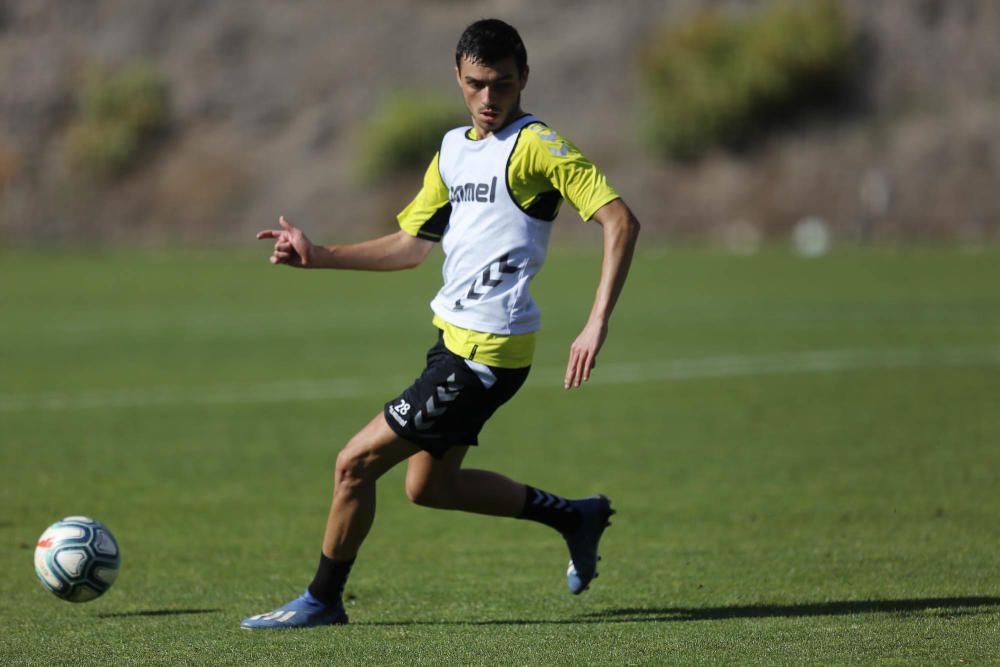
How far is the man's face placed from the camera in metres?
6.16

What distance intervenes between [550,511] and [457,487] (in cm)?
55

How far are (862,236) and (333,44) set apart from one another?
25455mm

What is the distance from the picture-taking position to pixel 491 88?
6.18m

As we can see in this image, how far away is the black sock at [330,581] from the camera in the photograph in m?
6.38

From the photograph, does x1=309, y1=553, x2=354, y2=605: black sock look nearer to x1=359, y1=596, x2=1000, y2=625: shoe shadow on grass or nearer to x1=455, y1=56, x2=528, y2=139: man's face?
x1=359, y1=596, x2=1000, y2=625: shoe shadow on grass

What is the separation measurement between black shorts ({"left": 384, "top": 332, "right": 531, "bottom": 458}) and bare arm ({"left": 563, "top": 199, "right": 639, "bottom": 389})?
49 centimetres

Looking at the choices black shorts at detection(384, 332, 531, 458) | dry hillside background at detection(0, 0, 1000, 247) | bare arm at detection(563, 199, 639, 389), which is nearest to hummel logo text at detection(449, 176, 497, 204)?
bare arm at detection(563, 199, 639, 389)

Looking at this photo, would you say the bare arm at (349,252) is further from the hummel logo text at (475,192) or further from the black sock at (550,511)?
the black sock at (550,511)

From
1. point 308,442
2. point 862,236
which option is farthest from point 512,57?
point 862,236

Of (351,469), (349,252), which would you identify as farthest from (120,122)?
(351,469)

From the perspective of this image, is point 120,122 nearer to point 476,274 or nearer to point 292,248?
point 292,248

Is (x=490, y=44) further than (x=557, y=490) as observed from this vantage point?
No

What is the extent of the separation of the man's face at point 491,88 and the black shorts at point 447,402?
0.99 meters

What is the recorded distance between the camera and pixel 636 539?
842 centimetres
